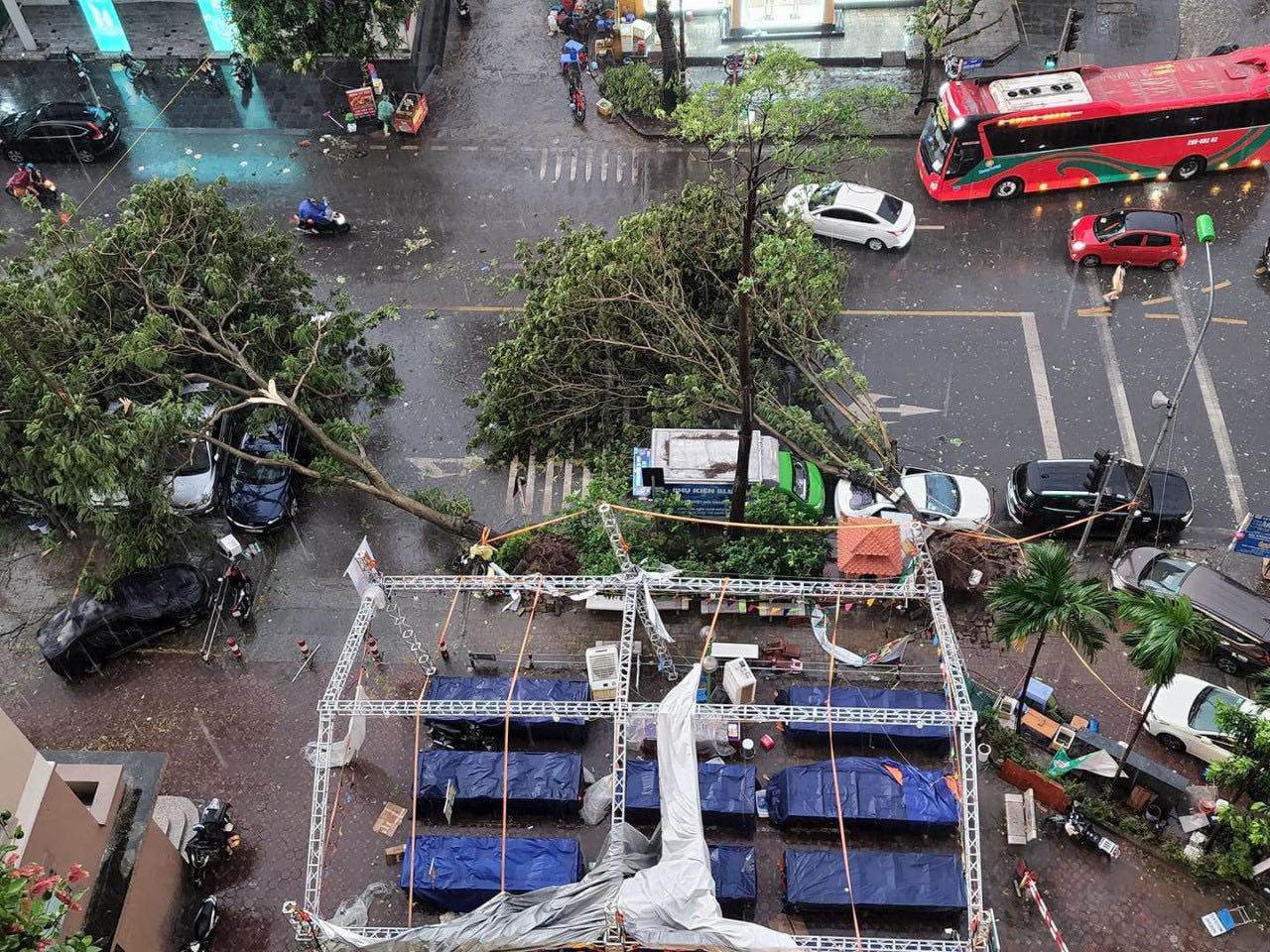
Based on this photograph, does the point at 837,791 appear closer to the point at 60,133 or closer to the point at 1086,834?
the point at 1086,834

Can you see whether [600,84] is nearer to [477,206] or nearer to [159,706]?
[477,206]

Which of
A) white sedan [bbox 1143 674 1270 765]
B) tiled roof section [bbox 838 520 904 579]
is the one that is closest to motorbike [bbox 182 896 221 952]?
tiled roof section [bbox 838 520 904 579]

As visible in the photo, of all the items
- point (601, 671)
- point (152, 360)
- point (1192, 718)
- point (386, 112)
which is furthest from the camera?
point (386, 112)

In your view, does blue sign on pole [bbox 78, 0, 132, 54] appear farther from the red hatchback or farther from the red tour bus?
the red hatchback

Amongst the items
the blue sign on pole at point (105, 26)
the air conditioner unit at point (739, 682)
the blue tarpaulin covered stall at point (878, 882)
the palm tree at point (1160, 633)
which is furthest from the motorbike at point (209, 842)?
the blue sign on pole at point (105, 26)

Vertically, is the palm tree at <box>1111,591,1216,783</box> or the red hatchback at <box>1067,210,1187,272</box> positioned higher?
the palm tree at <box>1111,591,1216,783</box>

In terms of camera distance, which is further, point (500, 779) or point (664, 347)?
point (664, 347)

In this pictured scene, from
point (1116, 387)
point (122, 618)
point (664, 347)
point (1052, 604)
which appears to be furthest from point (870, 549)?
point (122, 618)
